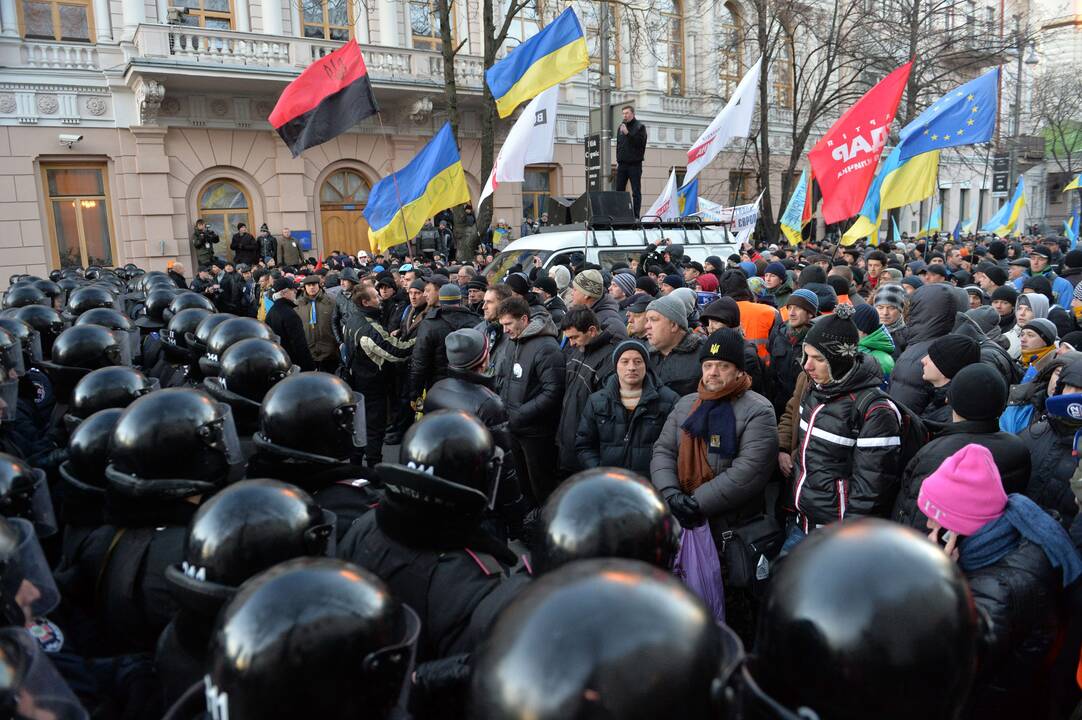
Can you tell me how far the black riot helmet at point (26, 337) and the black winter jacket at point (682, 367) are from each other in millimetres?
4035

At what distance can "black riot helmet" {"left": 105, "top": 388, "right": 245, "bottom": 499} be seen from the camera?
2299mm

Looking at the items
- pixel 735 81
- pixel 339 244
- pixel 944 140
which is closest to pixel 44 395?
pixel 944 140

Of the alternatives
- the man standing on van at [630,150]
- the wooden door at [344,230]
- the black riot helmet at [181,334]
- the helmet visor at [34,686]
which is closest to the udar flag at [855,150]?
the man standing on van at [630,150]

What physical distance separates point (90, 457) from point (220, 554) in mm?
1320

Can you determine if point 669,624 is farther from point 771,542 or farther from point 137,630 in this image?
point 771,542

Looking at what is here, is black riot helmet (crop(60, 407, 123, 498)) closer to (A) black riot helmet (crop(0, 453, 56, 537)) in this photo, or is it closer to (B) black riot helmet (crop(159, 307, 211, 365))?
(A) black riot helmet (crop(0, 453, 56, 537))

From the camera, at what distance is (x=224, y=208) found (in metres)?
18.8

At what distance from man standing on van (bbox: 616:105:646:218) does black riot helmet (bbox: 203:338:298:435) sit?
1105 cm

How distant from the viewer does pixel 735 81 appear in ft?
88.6

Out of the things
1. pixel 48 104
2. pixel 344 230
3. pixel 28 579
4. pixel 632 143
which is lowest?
pixel 28 579

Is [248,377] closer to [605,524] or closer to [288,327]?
[605,524]

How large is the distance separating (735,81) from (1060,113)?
1871 cm

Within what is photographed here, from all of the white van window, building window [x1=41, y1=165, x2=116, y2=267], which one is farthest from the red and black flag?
building window [x1=41, y1=165, x2=116, y2=267]

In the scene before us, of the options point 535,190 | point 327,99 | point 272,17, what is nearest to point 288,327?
point 327,99
